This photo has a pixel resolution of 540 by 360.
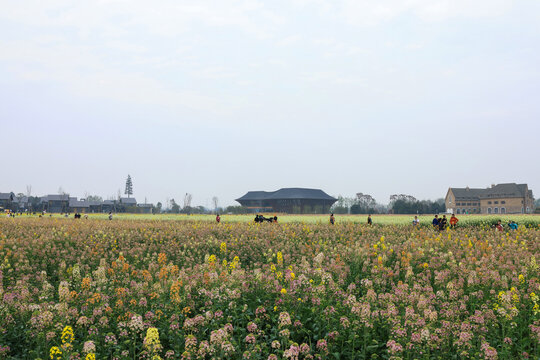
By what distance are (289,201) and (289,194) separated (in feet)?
14.1

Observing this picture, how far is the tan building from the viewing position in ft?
412

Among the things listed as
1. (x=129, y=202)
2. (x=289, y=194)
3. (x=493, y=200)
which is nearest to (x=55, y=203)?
(x=129, y=202)

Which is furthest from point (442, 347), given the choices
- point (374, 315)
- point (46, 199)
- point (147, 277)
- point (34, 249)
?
point (46, 199)

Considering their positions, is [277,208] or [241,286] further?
[277,208]

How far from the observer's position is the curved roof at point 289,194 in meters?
138

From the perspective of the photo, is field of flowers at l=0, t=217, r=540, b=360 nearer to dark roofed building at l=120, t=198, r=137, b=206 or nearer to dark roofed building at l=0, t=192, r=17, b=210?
dark roofed building at l=0, t=192, r=17, b=210

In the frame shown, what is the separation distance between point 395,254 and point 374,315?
9.43 meters

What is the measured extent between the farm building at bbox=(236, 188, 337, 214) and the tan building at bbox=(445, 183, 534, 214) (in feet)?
130

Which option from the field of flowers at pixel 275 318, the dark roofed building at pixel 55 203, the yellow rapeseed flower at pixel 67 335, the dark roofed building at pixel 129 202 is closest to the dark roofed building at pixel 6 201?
the dark roofed building at pixel 55 203

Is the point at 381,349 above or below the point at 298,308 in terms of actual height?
below

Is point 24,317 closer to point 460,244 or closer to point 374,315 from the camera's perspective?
point 374,315

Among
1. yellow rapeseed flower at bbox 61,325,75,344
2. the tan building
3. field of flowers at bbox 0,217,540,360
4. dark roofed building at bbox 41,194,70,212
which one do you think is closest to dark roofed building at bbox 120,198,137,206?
dark roofed building at bbox 41,194,70,212

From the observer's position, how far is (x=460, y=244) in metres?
17.8

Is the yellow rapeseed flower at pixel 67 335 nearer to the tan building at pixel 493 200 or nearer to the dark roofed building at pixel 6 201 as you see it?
the tan building at pixel 493 200
